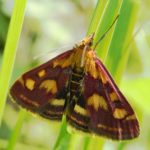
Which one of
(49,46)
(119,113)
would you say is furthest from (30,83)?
(49,46)

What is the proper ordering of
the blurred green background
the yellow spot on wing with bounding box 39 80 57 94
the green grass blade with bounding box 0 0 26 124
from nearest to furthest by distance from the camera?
the green grass blade with bounding box 0 0 26 124, the yellow spot on wing with bounding box 39 80 57 94, the blurred green background

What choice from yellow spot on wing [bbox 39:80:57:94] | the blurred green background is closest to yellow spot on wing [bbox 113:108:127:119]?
yellow spot on wing [bbox 39:80:57:94]

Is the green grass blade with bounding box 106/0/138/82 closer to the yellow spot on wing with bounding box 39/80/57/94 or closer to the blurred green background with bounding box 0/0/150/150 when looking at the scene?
the yellow spot on wing with bounding box 39/80/57/94

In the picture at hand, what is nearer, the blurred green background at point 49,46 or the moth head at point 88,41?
the moth head at point 88,41

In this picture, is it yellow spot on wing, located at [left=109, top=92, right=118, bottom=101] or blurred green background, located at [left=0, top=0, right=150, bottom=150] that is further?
blurred green background, located at [left=0, top=0, right=150, bottom=150]

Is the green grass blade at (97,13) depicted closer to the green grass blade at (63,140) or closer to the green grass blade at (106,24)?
the green grass blade at (106,24)

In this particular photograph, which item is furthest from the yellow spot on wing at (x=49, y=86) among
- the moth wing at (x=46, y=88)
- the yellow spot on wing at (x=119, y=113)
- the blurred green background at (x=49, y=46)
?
the blurred green background at (x=49, y=46)

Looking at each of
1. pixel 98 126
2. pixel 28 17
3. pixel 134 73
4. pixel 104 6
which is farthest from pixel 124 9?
pixel 28 17

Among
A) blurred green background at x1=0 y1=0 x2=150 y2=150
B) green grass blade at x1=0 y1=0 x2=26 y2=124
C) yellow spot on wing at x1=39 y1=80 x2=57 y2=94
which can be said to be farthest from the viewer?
blurred green background at x1=0 y1=0 x2=150 y2=150

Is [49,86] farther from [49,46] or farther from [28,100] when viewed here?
[49,46]
